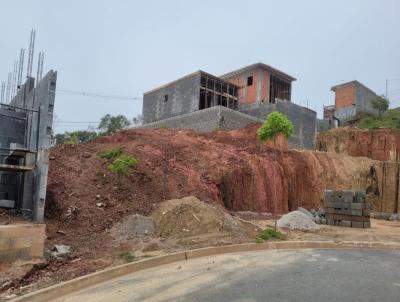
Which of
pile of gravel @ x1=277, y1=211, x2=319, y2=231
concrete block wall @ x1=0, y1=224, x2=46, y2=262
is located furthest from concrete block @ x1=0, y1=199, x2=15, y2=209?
pile of gravel @ x1=277, y1=211, x2=319, y2=231

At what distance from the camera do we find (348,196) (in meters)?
16.8

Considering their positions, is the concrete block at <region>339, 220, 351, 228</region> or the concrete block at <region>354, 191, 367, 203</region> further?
the concrete block at <region>339, 220, 351, 228</region>

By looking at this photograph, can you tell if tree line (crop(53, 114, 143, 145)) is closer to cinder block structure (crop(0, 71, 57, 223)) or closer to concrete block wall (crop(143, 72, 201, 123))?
concrete block wall (crop(143, 72, 201, 123))

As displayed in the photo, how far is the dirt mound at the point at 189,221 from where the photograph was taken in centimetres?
1196

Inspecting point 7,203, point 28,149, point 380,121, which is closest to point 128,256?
point 28,149

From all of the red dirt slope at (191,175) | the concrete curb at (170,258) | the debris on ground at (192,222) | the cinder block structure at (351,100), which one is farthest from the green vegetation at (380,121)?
the debris on ground at (192,222)

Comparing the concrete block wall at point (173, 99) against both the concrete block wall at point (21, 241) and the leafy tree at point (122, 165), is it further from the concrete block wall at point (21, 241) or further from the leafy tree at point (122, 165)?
the concrete block wall at point (21, 241)

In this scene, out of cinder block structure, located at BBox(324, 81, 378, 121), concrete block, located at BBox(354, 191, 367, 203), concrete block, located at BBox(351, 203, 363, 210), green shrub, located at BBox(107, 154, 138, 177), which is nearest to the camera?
green shrub, located at BBox(107, 154, 138, 177)

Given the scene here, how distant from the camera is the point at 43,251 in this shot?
9.54 metres

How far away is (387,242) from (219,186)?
281 inches

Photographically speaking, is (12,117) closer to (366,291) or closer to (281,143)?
(366,291)

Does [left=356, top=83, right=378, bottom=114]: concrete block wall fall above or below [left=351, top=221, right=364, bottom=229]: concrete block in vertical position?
above

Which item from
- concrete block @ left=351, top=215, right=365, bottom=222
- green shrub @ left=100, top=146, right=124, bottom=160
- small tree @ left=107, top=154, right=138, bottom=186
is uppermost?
green shrub @ left=100, top=146, right=124, bottom=160

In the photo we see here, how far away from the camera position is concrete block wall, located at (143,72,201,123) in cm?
3136
